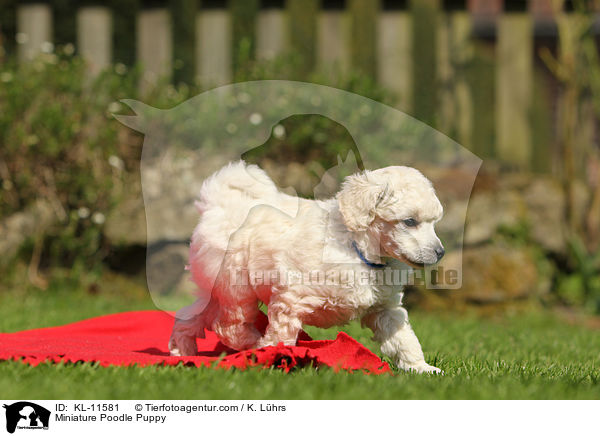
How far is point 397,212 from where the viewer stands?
280 centimetres

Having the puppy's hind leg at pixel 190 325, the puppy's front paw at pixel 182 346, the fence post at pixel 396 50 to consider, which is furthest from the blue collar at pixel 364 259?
the fence post at pixel 396 50

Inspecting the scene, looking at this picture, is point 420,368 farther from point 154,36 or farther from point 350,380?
point 154,36

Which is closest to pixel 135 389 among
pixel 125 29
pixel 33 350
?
pixel 33 350

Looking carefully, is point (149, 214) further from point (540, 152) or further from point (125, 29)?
point (540, 152)

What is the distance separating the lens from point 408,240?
2.79 meters

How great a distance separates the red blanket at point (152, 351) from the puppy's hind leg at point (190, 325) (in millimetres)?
86

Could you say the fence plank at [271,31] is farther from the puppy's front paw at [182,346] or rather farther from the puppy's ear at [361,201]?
the puppy's ear at [361,201]

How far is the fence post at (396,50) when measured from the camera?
6727 mm

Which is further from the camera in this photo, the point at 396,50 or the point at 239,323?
the point at 396,50

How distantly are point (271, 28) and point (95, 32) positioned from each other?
1.72m

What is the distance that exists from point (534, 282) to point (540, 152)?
1.53 m

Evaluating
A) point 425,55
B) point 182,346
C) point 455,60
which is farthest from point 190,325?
point 455,60
